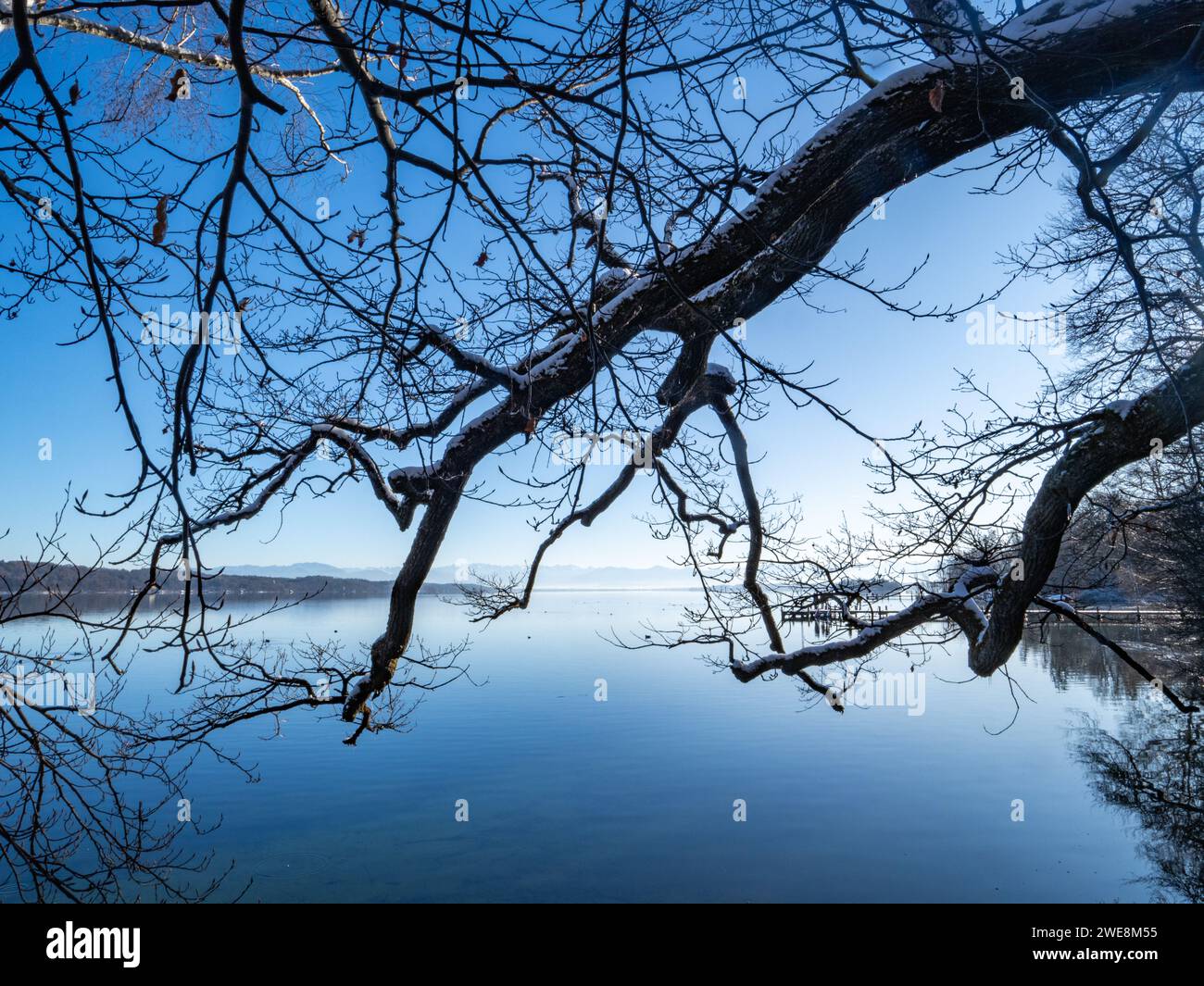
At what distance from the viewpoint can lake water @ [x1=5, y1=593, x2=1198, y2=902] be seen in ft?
43.7

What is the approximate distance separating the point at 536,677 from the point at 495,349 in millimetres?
33488

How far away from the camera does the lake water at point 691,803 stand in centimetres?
1332

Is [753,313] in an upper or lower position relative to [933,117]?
lower

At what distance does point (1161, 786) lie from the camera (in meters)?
14.7

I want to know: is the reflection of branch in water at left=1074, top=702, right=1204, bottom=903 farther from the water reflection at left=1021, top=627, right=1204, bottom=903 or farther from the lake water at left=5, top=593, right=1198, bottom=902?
the lake water at left=5, top=593, right=1198, bottom=902

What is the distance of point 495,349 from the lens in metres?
3.55

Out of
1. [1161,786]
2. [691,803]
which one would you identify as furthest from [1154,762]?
[691,803]

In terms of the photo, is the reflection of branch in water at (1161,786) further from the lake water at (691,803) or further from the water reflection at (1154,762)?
the lake water at (691,803)

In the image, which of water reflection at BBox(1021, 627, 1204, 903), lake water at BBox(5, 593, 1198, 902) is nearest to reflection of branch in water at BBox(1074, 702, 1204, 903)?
water reflection at BBox(1021, 627, 1204, 903)

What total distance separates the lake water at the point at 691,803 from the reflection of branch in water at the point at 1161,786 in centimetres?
37

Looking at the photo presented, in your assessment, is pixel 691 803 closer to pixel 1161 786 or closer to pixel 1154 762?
pixel 1161 786
